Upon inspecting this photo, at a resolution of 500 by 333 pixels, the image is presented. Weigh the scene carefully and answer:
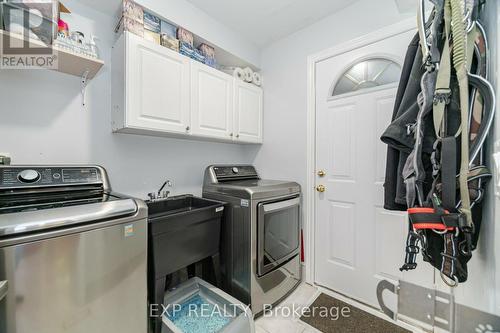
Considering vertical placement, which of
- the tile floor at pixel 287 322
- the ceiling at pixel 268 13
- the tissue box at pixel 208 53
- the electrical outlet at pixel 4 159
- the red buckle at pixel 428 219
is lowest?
the tile floor at pixel 287 322

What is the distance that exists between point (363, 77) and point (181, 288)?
224 cm

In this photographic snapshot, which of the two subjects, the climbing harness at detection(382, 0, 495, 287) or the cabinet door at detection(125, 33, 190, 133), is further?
the cabinet door at detection(125, 33, 190, 133)

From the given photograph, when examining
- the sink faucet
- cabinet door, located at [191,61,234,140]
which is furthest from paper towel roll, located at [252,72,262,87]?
the sink faucet

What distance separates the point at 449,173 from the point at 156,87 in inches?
67.3

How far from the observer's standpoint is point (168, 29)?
5.51 ft

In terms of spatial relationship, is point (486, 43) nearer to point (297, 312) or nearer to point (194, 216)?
point (194, 216)

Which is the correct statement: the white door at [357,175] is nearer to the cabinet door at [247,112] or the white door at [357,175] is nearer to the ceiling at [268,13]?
the ceiling at [268,13]

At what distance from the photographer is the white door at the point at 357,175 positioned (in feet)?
5.22

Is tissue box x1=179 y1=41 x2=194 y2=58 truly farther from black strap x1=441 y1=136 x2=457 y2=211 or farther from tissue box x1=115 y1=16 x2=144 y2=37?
black strap x1=441 y1=136 x2=457 y2=211

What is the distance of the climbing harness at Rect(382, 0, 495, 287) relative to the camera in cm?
64

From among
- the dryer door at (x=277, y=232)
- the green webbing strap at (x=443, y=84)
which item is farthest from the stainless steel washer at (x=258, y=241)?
the green webbing strap at (x=443, y=84)

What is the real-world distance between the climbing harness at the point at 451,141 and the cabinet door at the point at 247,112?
1.52 metres

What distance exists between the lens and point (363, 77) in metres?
1.74

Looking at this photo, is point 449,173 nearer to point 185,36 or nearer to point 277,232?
point 277,232
